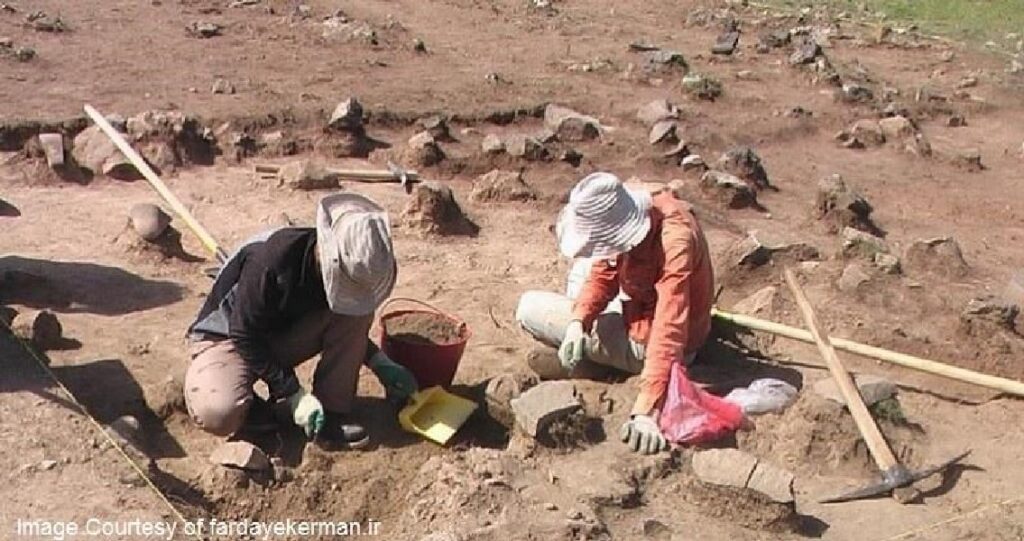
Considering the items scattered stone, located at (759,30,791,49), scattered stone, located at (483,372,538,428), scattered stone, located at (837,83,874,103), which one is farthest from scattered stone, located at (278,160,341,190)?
scattered stone, located at (759,30,791,49)

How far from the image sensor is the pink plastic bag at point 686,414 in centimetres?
507

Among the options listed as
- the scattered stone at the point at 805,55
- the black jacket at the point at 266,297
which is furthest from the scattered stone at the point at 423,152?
the scattered stone at the point at 805,55

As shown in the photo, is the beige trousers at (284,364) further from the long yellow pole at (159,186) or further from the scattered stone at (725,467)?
the scattered stone at (725,467)

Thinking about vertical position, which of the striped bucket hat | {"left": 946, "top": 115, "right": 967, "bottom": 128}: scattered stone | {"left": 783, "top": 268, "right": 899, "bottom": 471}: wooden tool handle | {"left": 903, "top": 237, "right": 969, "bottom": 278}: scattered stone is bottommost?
{"left": 946, "top": 115, "right": 967, "bottom": 128}: scattered stone

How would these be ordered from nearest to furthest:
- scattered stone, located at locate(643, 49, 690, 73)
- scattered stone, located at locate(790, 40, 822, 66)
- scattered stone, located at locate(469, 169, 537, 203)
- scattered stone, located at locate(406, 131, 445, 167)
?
scattered stone, located at locate(469, 169, 537, 203) < scattered stone, located at locate(406, 131, 445, 167) < scattered stone, located at locate(643, 49, 690, 73) < scattered stone, located at locate(790, 40, 822, 66)

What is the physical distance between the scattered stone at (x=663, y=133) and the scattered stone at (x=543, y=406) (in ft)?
13.4

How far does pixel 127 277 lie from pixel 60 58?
3676mm

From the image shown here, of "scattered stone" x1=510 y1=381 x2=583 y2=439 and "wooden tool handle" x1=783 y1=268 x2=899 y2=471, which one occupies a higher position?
"wooden tool handle" x1=783 y1=268 x2=899 y2=471

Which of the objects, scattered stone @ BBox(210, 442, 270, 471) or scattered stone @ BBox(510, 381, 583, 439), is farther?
scattered stone @ BBox(510, 381, 583, 439)

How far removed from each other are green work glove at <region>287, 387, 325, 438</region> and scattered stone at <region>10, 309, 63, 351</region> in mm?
1302

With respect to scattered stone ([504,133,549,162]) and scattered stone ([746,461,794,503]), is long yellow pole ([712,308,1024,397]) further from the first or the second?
scattered stone ([504,133,549,162])

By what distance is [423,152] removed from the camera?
8414mm

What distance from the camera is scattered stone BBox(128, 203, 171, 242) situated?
677cm

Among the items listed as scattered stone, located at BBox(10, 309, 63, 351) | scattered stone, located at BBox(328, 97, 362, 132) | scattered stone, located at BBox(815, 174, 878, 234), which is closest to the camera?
scattered stone, located at BBox(10, 309, 63, 351)
